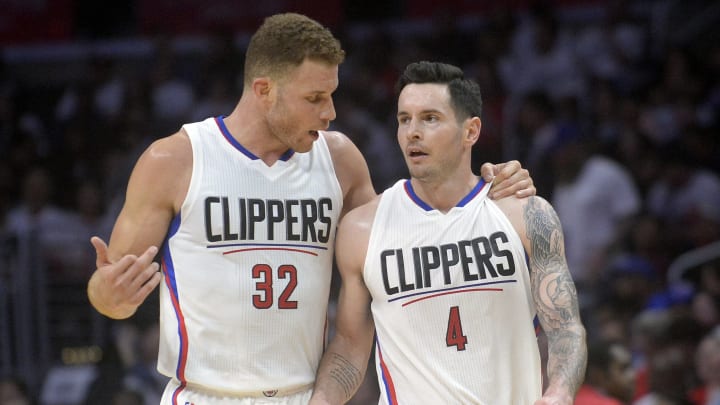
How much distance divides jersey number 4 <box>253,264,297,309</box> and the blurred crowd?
9.41 ft

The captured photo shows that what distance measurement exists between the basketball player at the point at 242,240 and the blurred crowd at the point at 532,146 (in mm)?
2835

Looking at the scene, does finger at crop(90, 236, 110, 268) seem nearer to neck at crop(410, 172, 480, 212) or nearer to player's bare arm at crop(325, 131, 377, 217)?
player's bare arm at crop(325, 131, 377, 217)

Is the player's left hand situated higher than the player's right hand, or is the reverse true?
the player's left hand

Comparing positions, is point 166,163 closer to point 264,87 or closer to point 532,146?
point 264,87

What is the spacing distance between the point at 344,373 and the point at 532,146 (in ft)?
20.2

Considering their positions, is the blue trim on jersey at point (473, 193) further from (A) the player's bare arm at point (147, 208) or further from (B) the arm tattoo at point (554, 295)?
(A) the player's bare arm at point (147, 208)

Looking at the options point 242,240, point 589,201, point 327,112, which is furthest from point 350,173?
point 589,201

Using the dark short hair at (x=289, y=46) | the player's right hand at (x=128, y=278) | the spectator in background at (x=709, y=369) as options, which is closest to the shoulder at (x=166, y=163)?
the player's right hand at (x=128, y=278)

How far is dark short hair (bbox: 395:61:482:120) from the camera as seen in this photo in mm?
4855

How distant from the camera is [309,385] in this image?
487cm

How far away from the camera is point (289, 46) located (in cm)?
473

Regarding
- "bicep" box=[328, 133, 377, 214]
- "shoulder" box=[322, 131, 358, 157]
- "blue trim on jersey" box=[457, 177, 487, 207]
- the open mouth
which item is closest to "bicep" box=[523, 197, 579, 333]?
"blue trim on jersey" box=[457, 177, 487, 207]

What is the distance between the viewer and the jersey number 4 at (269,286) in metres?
4.71

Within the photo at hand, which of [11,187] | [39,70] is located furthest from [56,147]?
[39,70]
